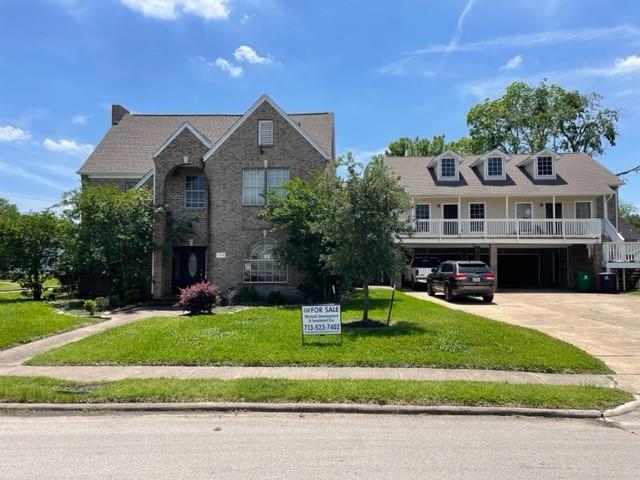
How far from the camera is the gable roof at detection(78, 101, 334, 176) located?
27.0 meters

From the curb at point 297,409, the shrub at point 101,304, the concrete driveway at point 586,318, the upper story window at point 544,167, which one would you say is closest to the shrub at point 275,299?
the shrub at point 101,304

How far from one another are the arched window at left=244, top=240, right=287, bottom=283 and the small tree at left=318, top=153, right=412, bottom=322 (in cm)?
835

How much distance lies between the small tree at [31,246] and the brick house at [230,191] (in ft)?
14.8

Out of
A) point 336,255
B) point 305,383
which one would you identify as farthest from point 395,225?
point 305,383

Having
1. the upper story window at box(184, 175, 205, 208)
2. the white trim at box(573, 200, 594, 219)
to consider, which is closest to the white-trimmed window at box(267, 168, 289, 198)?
the upper story window at box(184, 175, 205, 208)

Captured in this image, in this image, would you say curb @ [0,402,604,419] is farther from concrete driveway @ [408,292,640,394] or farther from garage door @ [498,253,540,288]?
garage door @ [498,253,540,288]

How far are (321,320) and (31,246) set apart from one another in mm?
15994

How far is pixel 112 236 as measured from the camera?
1997cm

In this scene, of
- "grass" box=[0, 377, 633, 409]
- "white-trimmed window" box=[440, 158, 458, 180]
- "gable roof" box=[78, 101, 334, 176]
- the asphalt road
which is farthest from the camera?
"white-trimmed window" box=[440, 158, 458, 180]

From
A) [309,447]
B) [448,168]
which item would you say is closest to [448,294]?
[448,168]

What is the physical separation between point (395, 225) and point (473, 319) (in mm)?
3839

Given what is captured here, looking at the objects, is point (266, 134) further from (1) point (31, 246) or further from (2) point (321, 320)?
(2) point (321, 320)

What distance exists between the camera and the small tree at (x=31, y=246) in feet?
67.9

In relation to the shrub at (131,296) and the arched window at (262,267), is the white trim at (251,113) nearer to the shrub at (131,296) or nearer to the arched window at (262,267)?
the arched window at (262,267)
